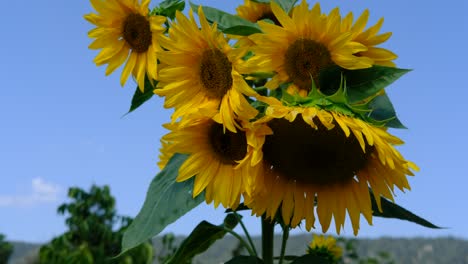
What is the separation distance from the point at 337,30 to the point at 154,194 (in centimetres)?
57

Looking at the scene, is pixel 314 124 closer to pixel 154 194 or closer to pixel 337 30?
pixel 337 30

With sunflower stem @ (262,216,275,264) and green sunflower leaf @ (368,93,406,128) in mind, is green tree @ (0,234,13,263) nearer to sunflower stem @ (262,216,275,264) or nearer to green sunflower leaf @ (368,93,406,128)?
sunflower stem @ (262,216,275,264)

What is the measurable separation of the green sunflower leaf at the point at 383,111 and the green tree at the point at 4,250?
1258 cm

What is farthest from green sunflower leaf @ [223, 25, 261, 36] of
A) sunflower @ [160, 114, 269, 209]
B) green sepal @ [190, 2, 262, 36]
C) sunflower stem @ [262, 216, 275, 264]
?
sunflower stem @ [262, 216, 275, 264]

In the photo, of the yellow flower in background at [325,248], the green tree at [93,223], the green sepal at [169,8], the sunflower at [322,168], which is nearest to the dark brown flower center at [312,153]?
the sunflower at [322,168]

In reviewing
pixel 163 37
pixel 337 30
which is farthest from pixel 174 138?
pixel 337 30

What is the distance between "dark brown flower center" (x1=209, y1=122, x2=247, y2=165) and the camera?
1351mm

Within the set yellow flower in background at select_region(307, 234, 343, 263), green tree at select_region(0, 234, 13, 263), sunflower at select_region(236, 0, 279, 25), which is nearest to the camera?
sunflower at select_region(236, 0, 279, 25)

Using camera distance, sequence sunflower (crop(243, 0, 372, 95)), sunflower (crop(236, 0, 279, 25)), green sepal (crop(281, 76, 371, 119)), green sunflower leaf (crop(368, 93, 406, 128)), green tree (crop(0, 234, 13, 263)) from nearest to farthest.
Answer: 1. green sepal (crop(281, 76, 371, 119))
2. sunflower (crop(243, 0, 372, 95))
3. green sunflower leaf (crop(368, 93, 406, 128))
4. sunflower (crop(236, 0, 279, 25))
5. green tree (crop(0, 234, 13, 263))

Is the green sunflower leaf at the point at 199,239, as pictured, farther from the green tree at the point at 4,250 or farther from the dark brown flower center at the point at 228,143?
the green tree at the point at 4,250

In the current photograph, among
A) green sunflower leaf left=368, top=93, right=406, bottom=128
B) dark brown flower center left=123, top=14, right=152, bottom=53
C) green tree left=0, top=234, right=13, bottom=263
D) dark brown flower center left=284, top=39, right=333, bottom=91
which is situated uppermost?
green tree left=0, top=234, right=13, bottom=263

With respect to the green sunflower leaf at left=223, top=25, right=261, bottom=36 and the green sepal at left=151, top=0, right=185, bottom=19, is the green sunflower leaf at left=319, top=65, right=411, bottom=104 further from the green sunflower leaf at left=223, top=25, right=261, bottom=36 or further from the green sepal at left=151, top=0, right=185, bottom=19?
the green sepal at left=151, top=0, right=185, bottom=19

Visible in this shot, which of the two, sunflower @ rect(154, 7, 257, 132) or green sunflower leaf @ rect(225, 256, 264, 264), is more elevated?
sunflower @ rect(154, 7, 257, 132)

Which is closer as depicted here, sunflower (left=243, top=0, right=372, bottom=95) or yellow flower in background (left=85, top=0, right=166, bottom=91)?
sunflower (left=243, top=0, right=372, bottom=95)
